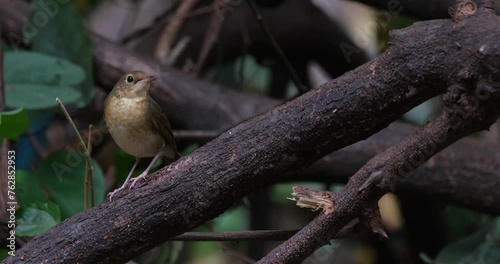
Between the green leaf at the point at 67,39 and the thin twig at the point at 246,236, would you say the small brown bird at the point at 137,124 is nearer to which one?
the thin twig at the point at 246,236

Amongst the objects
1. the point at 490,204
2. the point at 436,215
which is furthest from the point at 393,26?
the point at 490,204

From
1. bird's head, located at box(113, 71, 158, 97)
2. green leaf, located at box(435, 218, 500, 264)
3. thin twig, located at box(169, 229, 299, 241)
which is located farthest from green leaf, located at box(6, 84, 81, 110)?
green leaf, located at box(435, 218, 500, 264)

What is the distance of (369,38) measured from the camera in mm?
4633

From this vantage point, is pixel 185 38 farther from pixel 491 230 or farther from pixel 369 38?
pixel 491 230

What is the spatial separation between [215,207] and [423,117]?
2935 millimetres

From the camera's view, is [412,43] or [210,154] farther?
[210,154]

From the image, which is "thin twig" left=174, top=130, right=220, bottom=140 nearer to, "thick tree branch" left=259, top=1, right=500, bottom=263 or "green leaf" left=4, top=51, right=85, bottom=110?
"green leaf" left=4, top=51, right=85, bottom=110

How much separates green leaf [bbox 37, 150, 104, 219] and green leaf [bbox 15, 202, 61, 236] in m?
0.34

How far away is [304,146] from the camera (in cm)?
197

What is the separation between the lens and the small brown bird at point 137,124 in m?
2.63

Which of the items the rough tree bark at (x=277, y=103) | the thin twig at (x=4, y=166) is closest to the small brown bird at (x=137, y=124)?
the thin twig at (x=4, y=166)

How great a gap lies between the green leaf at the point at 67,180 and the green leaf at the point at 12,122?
1.55 feet

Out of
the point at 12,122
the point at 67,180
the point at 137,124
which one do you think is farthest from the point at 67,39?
the point at 12,122

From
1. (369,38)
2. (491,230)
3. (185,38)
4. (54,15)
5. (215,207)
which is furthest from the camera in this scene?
(369,38)
